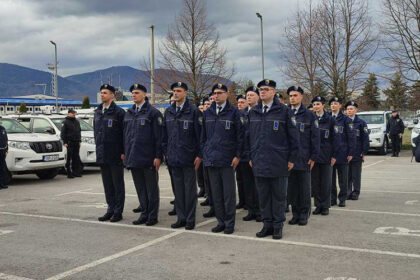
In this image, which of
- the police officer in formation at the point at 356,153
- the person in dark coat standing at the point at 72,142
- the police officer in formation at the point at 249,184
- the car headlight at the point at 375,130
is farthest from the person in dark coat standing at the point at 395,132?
the police officer in formation at the point at 249,184

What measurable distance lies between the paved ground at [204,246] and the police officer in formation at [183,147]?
0.39m

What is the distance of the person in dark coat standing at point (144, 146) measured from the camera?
22.9 feet

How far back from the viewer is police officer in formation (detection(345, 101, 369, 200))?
9367 mm

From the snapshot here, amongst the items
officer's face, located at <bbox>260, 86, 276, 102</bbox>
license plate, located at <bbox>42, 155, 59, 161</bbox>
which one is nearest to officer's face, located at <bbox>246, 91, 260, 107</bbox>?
officer's face, located at <bbox>260, 86, 276, 102</bbox>

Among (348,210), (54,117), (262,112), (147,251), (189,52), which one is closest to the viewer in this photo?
(147,251)

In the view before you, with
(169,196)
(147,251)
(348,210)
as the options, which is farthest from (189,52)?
(147,251)

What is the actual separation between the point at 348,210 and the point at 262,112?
3.06m

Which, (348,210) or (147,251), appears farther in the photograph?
(348,210)

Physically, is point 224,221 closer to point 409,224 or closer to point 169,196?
point 409,224

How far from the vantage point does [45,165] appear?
504 inches

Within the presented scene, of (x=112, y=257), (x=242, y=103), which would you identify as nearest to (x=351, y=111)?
(x=242, y=103)

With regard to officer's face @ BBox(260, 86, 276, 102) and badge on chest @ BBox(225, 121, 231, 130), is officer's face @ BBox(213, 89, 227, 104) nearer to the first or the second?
badge on chest @ BBox(225, 121, 231, 130)

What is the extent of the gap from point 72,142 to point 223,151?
8.51m

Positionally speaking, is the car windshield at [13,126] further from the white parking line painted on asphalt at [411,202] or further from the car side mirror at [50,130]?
the white parking line painted on asphalt at [411,202]
